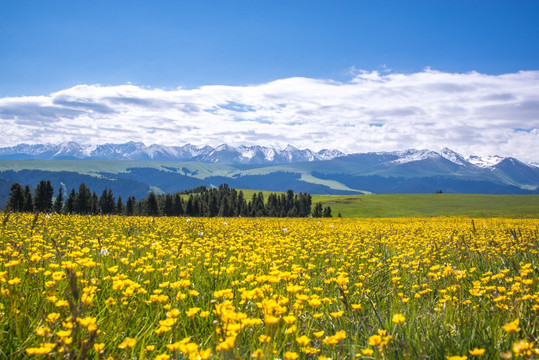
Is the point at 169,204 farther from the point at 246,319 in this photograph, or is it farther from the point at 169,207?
the point at 246,319

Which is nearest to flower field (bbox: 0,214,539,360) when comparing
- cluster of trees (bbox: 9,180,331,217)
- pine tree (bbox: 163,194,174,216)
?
cluster of trees (bbox: 9,180,331,217)

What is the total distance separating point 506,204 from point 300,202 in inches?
2424

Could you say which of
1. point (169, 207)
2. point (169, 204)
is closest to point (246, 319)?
point (169, 207)

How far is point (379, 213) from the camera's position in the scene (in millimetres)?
93688

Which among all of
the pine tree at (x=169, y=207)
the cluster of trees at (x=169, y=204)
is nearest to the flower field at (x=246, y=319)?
the cluster of trees at (x=169, y=204)

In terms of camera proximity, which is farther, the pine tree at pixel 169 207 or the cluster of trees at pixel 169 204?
the pine tree at pixel 169 207

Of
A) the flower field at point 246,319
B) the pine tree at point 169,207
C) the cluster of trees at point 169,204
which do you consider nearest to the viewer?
the flower field at point 246,319

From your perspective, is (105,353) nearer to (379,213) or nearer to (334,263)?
(334,263)

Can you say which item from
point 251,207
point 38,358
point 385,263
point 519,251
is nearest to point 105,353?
point 38,358

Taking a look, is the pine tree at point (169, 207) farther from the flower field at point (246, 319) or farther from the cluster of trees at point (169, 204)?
the flower field at point (246, 319)

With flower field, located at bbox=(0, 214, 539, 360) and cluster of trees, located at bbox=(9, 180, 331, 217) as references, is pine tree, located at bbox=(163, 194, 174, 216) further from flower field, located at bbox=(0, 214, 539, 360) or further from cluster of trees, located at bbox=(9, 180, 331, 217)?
flower field, located at bbox=(0, 214, 539, 360)

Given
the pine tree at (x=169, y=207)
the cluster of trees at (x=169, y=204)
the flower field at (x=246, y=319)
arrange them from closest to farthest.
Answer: the flower field at (x=246, y=319), the cluster of trees at (x=169, y=204), the pine tree at (x=169, y=207)

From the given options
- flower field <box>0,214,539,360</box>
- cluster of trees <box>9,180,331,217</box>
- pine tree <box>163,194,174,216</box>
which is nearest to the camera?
flower field <box>0,214,539,360</box>

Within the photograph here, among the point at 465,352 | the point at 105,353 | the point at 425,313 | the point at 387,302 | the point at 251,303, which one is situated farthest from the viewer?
the point at 387,302
